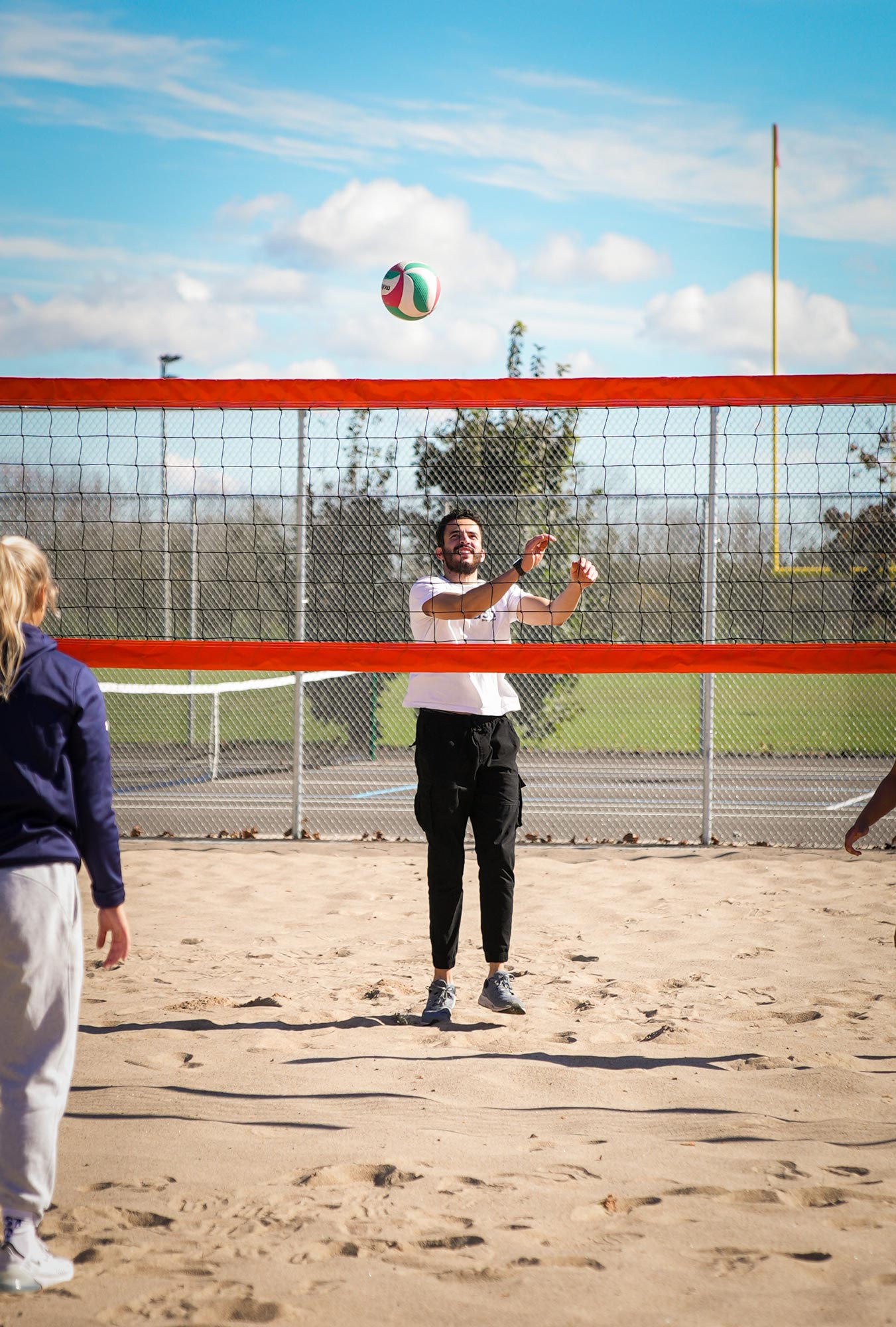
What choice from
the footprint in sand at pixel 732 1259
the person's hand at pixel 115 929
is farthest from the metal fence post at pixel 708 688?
the person's hand at pixel 115 929

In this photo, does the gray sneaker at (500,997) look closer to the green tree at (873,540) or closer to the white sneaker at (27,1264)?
the white sneaker at (27,1264)

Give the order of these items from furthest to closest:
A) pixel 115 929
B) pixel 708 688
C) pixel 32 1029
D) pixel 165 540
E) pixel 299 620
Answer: pixel 299 620 → pixel 708 688 → pixel 165 540 → pixel 115 929 → pixel 32 1029

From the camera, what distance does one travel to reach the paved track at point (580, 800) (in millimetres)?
9844

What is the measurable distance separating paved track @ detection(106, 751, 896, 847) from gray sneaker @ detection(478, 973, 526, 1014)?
486cm

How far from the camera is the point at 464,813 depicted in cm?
439

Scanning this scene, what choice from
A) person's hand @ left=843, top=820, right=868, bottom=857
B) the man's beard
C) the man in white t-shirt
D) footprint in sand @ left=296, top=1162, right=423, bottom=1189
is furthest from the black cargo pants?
footprint in sand @ left=296, top=1162, right=423, bottom=1189

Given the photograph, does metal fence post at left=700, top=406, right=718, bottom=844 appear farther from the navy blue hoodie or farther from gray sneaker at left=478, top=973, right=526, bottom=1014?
the navy blue hoodie

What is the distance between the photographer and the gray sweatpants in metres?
2.39

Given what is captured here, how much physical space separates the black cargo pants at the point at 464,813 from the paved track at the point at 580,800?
4.92 m

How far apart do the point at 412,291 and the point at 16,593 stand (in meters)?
4.41

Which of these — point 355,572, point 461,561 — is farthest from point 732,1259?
point 355,572

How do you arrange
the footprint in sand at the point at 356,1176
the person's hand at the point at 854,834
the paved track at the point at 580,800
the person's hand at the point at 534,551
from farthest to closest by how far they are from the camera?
the paved track at the point at 580,800
the person's hand at the point at 534,551
the person's hand at the point at 854,834
the footprint in sand at the point at 356,1176

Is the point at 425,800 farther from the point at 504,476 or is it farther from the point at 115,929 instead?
the point at 504,476

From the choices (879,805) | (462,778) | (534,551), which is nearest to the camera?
(879,805)
